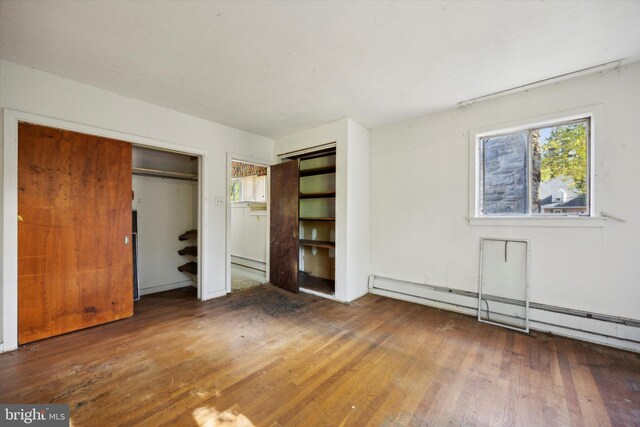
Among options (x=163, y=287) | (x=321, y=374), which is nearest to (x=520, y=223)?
(x=321, y=374)

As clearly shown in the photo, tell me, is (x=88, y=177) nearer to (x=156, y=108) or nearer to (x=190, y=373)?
(x=156, y=108)

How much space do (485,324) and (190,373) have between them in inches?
127

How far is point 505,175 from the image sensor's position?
3.14m

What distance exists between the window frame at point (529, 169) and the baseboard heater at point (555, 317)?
93cm

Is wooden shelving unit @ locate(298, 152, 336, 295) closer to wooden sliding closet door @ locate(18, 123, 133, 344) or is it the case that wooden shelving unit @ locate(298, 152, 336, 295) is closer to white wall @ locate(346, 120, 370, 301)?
white wall @ locate(346, 120, 370, 301)

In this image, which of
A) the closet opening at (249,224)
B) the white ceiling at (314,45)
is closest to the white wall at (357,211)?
the white ceiling at (314,45)

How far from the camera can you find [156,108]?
3.29 m

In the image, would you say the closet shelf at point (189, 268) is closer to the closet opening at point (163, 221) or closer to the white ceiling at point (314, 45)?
the closet opening at point (163, 221)

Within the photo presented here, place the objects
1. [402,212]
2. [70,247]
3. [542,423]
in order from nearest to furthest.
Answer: [542,423]
[70,247]
[402,212]

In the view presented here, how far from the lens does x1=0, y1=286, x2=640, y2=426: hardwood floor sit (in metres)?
1.62

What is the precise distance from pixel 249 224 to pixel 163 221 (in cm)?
188

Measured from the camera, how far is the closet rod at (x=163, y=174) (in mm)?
3753

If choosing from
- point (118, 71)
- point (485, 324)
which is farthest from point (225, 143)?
point (485, 324)

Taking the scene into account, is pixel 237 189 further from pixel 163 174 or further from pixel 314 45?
pixel 314 45
